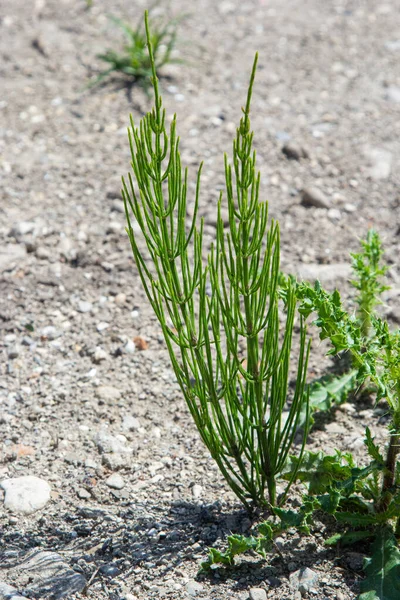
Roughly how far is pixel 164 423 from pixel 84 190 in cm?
183

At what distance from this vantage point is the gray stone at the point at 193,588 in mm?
2516

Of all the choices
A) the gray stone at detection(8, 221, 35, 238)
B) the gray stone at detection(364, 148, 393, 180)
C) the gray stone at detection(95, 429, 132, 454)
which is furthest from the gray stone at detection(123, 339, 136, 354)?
the gray stone at detection(364, 148, 393, 180)

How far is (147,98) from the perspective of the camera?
5.32 meters

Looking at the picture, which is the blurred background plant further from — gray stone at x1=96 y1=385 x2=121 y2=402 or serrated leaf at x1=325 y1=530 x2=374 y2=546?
serrated leaf at x1=325 y1=530 x2=374 y2=546

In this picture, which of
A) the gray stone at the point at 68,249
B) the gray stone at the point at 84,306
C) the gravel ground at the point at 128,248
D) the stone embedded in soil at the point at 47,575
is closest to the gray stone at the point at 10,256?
the gravel ground at the point at 128,248

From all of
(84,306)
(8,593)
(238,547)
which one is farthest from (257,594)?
(84,306)

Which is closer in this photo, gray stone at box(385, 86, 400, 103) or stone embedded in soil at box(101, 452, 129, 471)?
stone embedded in soil at box(101, 452, 129, 471)

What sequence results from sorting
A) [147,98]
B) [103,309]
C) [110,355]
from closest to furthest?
[110,355], [103,309], [147,98]

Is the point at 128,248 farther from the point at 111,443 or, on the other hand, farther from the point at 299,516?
the point at 299,516

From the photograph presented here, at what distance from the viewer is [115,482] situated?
3014 millimetres

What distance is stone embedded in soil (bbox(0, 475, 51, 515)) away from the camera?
2883mm

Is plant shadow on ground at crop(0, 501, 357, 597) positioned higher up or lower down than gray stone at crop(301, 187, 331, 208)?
lower down

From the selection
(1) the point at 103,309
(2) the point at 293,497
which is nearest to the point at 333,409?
(2) the point at 293,497

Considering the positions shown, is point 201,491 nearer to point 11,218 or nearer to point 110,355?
point 110,355
